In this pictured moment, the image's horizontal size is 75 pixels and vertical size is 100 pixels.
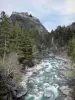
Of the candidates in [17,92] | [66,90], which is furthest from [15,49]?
[66,90]

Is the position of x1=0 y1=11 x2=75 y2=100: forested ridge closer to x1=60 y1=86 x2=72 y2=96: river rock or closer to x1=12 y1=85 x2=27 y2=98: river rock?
x1=12 y1=85 x2=27 y2=98: river rock

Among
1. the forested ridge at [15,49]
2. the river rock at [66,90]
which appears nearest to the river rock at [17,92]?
the forested ridge at [15,49]

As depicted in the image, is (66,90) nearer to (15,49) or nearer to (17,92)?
(17,92)

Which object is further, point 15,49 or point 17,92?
point 15,49

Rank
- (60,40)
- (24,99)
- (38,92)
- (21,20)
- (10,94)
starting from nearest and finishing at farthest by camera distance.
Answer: (10,94)
(24,99)
(38,92)
(60,40)
(21,20)

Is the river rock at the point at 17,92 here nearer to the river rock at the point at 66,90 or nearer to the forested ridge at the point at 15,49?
the forested ridge at the point at 15,49

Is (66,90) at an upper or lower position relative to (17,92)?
lower

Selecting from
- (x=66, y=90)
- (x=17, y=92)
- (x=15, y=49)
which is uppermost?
(x=15, y=49)

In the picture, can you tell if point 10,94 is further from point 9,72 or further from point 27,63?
point 27,63

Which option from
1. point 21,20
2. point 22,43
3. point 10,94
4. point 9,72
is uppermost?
point 21,20

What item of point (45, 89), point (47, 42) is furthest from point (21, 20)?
point (45, 89)

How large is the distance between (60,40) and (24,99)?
65148 mm

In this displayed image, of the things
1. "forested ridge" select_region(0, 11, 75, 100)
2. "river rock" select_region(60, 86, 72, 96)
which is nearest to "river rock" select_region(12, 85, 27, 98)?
"forested ridge" select_region(0, 11, 75, 100)

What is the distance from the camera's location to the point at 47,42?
9944 cm
